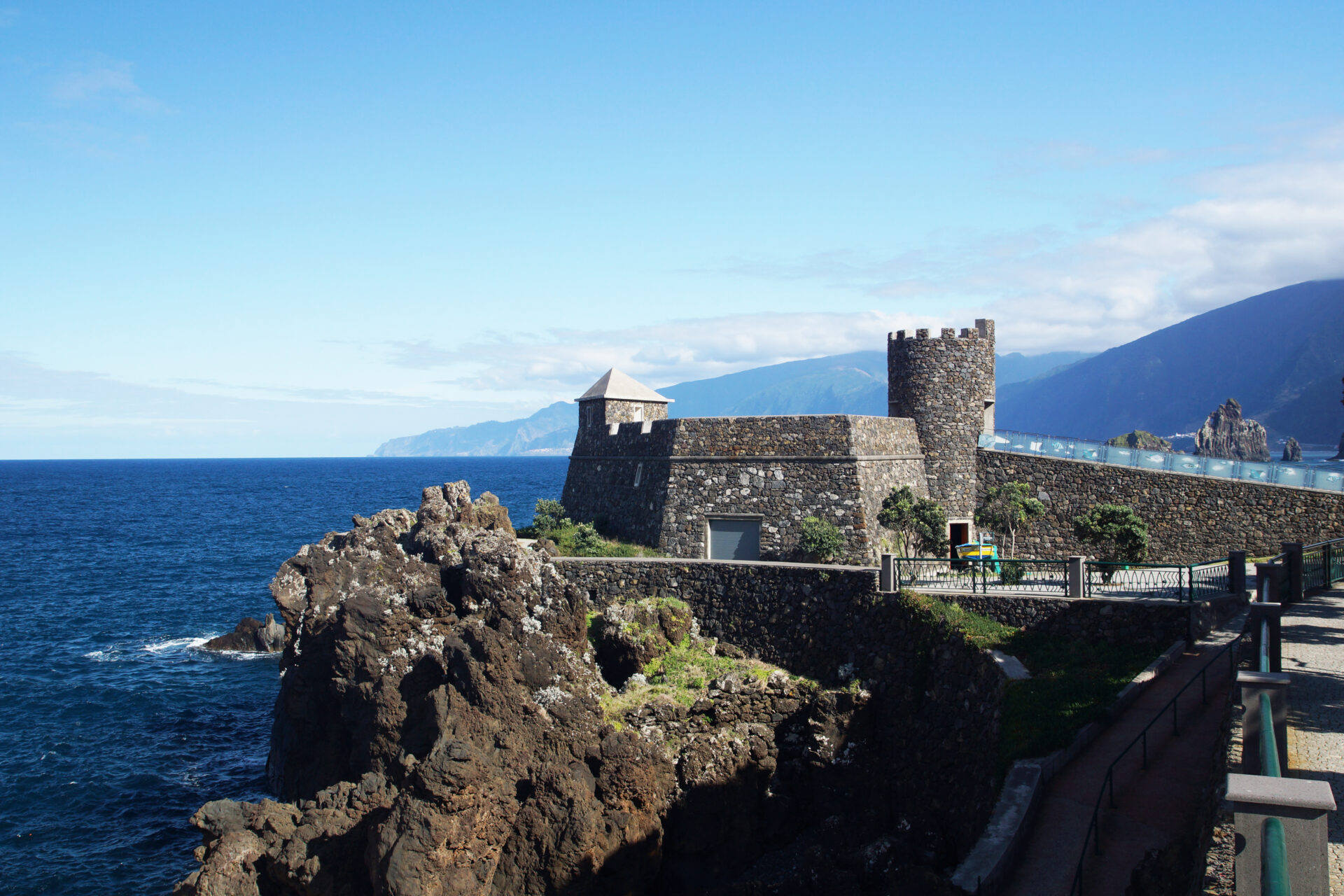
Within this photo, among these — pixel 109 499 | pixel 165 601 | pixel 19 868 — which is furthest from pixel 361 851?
pixel 109 499

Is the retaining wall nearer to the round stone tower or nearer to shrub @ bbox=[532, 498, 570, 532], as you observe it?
shrub @ bbox=[532, 498, 570, 532]

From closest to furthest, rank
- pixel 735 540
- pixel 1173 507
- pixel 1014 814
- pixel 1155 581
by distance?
1. pixel 1014 814
2. pixel 1155 581
3. pixel 1173 507
4. pixel 735 540

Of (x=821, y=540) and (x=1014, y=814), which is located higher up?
(x=821, y=540)

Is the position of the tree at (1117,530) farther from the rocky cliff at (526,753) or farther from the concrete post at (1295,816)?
the concrete post at (1295,816)

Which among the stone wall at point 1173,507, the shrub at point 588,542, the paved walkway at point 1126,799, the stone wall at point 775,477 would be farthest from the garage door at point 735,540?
the paved walkway at point 1126,799

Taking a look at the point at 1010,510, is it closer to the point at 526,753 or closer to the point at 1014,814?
the point at 526,753

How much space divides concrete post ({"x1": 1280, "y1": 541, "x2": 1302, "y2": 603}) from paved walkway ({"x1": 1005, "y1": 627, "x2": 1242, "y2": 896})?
504 cm

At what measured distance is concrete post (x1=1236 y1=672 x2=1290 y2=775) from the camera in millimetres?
7664

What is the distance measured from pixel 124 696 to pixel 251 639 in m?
7.32

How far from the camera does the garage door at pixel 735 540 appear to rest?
87.8 ft

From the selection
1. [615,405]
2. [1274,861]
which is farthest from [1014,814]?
[615,405]

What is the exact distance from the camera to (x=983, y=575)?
2086 centimetres

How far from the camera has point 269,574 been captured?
182ft

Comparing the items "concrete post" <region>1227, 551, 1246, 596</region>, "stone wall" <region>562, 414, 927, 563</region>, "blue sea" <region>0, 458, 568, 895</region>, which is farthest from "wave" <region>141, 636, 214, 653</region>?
"concrete post" <region>1227, 551, 1246, 596</region>
